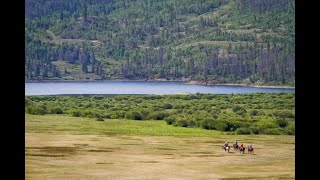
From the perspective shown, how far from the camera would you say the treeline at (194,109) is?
50.1 ft

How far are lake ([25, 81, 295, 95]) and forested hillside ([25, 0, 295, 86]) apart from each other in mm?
236

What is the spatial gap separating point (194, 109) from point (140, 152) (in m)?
3.68

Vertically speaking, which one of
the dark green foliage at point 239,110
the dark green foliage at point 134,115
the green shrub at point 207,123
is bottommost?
the green shrub at point 207,123

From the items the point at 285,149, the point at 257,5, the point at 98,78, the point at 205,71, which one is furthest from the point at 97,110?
the point at 257,5

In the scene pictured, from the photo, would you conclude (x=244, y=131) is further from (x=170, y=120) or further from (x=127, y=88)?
(x=127, y=88)

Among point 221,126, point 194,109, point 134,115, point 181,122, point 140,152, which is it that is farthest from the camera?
point 194,109

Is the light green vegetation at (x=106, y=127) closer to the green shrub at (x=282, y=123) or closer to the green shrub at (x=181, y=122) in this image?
the green shrub at (x=181, y=122)

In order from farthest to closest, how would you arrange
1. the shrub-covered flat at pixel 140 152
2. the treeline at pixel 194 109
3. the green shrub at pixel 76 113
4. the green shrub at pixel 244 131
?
the green shrub at pixel 76 113, the treeline at pixel 194 109, the green shrub at pixel 244 131, the shrub-covered flat at pixel 140 152

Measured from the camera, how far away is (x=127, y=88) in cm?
1864

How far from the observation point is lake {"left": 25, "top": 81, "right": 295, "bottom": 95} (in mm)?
17766

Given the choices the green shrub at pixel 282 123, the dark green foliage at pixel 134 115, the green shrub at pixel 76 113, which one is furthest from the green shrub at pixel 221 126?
the green shrub at pixel 76 113

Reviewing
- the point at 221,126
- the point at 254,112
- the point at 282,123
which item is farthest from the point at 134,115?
the point at 282,123

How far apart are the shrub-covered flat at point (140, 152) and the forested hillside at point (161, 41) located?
2988mm
